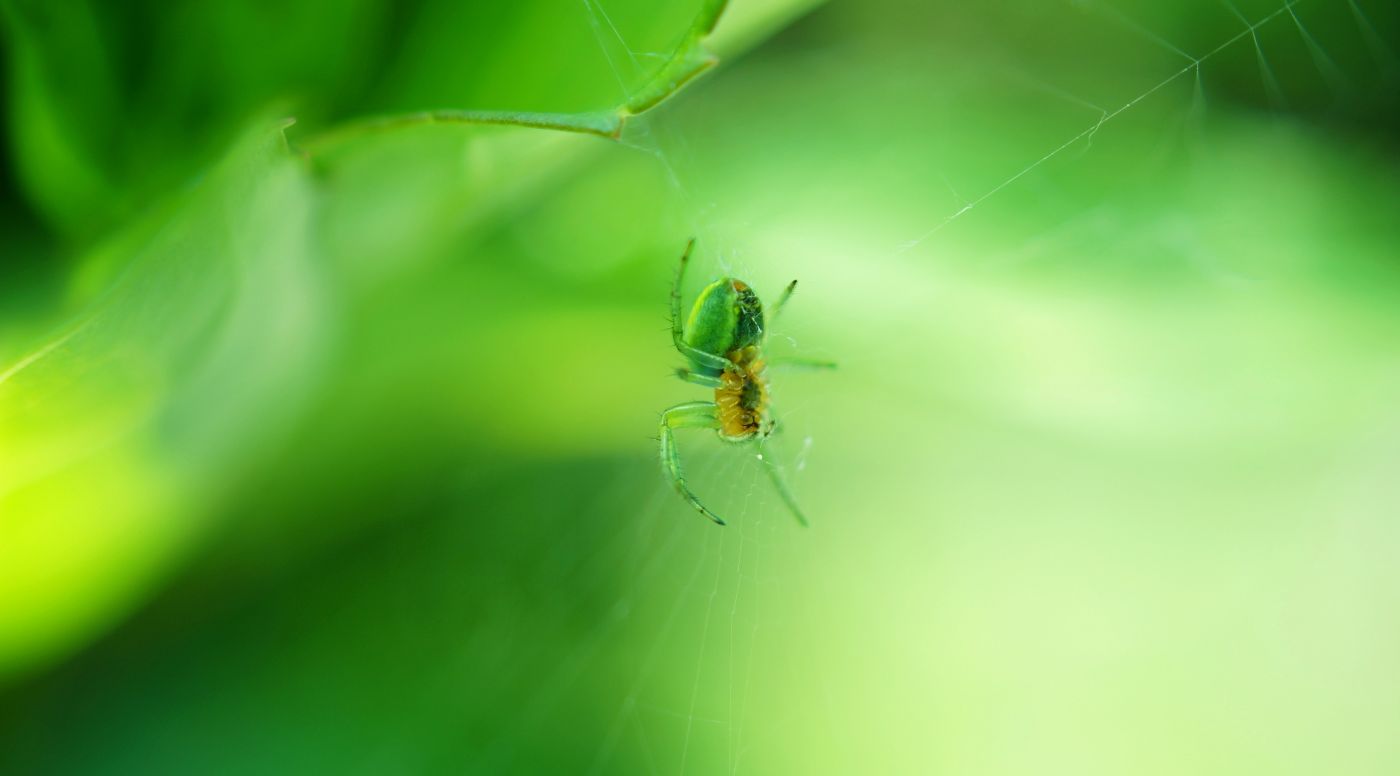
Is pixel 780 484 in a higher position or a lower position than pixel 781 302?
lower

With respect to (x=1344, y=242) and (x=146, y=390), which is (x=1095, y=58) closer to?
(x=1344, y=242)

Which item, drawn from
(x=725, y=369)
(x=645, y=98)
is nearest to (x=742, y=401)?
(x=725, y=369)

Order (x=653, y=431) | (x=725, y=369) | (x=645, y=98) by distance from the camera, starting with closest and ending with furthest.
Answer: (x=645, y=98) < (x=653, y=431) < (x=725, y=369)

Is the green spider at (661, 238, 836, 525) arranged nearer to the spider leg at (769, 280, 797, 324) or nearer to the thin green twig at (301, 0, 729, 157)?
the spider leg at (769, 280, 797, 324)

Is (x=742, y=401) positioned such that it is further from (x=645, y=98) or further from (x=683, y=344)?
(x=645, y=98)

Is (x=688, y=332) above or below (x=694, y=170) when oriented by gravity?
below

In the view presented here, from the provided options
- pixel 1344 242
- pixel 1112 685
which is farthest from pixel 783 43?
pixel 1112 685

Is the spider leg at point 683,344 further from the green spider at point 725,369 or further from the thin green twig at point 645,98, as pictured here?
the thin green twig at point 645,98
